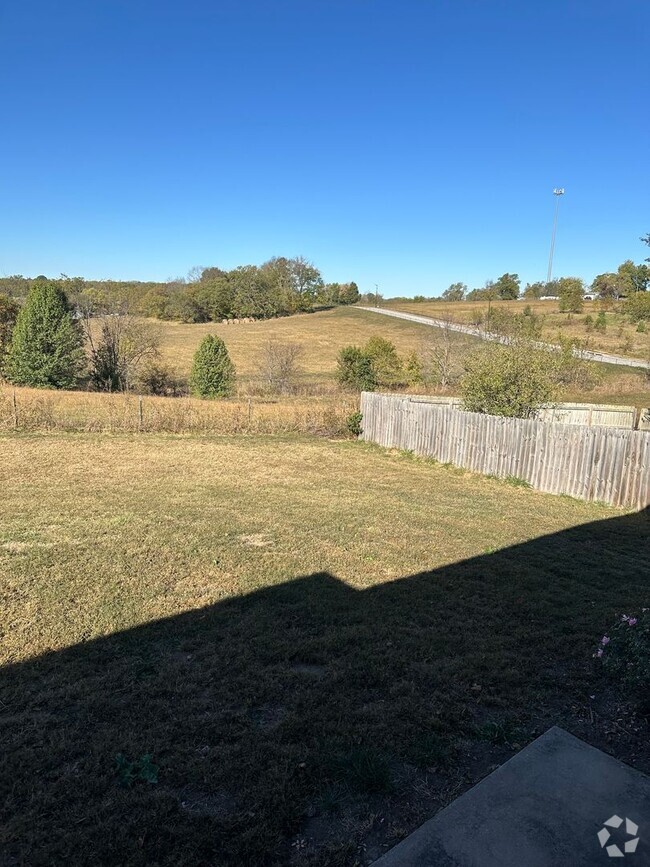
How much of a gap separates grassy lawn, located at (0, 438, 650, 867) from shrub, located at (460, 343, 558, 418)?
5030 mm

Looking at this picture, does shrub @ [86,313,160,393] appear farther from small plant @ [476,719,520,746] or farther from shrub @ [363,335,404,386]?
small plant @ [476,719,520,746]

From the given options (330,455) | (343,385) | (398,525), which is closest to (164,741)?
(398,525)

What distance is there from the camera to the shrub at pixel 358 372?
24.8 meters

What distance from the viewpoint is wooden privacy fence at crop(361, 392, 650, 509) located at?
903 centimetres

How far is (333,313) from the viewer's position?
67.9m

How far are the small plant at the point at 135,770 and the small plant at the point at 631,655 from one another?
2.50 meters

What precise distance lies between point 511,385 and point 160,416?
10.1 metres

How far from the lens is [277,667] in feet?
11.7

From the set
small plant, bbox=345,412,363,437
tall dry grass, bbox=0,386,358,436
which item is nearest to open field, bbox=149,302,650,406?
tall dry grass, bbox=0,386,358,436

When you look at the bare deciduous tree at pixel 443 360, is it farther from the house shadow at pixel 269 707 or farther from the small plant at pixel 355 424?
the house shadow at pixel 269 707

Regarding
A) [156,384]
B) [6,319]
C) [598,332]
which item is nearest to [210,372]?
[156,384]

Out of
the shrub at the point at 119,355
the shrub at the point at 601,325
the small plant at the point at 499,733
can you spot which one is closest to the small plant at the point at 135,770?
the small plant at the point at 499,733

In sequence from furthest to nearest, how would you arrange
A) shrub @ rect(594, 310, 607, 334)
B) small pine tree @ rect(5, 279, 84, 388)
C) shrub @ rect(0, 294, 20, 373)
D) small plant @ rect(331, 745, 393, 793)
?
1. shrub @ rect(594, 310, 607, 334)
2. shrub @ rect(0, 294, 20, 373)
3. small pine tree @ rect(5, 279, 84, 388)
4. small plant @ rect(331, 745, 393, 793)

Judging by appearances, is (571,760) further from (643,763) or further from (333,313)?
(333,313)
